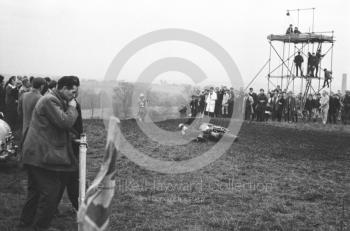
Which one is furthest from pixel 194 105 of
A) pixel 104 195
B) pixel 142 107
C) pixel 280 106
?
pixel 104 195

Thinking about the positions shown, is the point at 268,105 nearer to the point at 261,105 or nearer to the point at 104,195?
the point at 261,105

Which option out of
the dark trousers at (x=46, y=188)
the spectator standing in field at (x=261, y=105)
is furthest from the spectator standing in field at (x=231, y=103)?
the dark trousers at (x=46, y=188)

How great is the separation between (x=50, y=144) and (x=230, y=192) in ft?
13.8

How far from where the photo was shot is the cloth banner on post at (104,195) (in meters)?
3.05

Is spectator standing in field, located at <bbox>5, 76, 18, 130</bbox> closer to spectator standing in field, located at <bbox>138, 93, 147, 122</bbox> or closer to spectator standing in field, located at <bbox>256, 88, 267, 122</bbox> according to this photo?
spectator standing in field, located at <bbox>138, 93, 147, 122</bbox>

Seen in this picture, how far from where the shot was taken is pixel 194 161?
40.1ft

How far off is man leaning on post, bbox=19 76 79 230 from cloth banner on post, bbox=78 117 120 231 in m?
2.76

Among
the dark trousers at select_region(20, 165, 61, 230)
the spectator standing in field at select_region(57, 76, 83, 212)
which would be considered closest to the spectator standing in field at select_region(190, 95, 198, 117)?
the spectator standing in field at select_region(57, 76, 83, 212)

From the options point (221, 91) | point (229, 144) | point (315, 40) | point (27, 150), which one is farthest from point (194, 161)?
point (315, 40)

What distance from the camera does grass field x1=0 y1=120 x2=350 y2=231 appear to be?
693 cm

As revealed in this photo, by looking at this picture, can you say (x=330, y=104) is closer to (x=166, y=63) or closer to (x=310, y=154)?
(x=166, y=63)

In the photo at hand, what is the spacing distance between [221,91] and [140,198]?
769 inches

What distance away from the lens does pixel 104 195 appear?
3090mm

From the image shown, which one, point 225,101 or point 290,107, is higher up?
point 225,101
